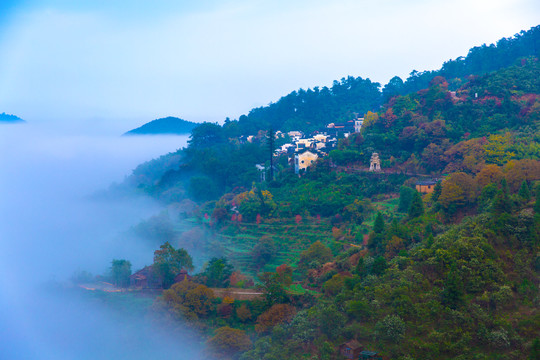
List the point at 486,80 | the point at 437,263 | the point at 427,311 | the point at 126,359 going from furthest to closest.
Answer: the point at 486,80, the point at 126,359, the point at 437,263, the point at 427,311

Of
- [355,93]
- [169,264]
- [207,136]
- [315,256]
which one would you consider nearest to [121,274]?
[169,264]

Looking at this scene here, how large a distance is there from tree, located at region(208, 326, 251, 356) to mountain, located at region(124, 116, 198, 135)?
148ft

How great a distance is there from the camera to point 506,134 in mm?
23422

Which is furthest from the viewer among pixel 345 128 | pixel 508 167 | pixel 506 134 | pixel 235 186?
pixel 345 128

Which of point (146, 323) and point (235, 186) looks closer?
point (146, 323)

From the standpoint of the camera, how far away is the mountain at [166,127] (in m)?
58.4

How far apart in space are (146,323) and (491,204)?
12.2m

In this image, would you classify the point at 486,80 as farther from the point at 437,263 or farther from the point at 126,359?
the point at 126,359

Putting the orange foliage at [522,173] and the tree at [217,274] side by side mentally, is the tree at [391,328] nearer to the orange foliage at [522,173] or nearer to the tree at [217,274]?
the tree at [217,274]

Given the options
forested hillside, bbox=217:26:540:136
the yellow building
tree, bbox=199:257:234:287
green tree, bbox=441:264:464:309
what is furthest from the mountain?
green tree, bbox=441:264:464:309

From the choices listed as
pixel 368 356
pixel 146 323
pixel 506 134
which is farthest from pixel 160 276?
pixel 506 134

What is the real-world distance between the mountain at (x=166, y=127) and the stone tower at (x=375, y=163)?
121ft

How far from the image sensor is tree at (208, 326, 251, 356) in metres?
14.4

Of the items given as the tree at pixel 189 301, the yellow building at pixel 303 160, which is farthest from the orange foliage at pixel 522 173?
the yellow building at pixel 303 160
